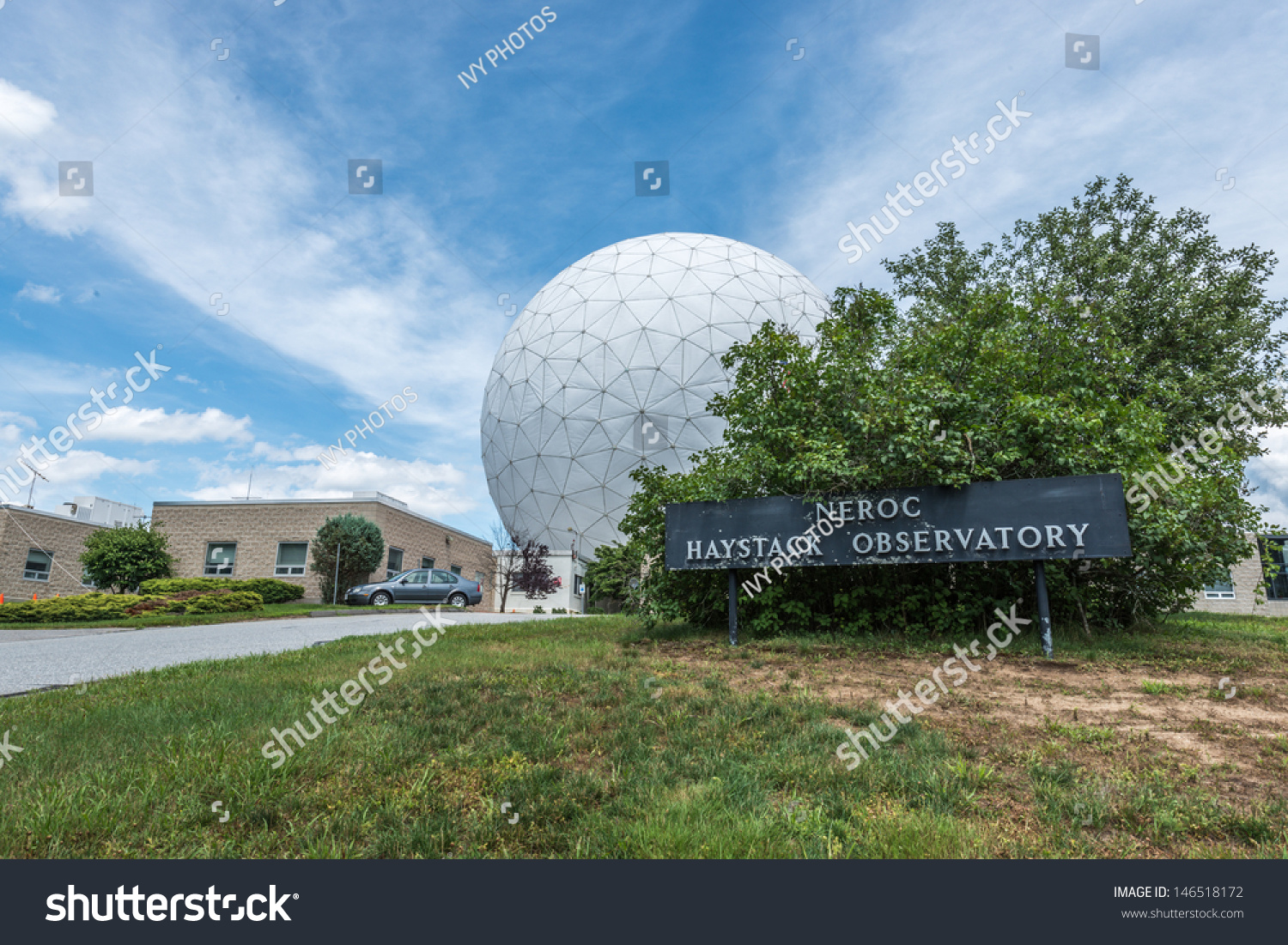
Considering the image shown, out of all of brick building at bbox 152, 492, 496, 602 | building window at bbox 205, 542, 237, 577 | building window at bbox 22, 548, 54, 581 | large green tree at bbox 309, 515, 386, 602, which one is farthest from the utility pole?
building window at bbox 22, 548, 54, 581

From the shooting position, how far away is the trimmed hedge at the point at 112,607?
20.8m

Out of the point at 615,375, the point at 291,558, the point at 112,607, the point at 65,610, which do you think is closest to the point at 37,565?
the point at 291,558

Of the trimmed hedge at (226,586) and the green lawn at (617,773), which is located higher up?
the trimmed hedge at (226,586)

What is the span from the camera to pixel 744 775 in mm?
4309

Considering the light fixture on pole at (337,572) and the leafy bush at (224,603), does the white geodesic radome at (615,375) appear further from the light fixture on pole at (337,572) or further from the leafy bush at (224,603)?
the leafy bush at (224,603)

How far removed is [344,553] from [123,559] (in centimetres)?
1037

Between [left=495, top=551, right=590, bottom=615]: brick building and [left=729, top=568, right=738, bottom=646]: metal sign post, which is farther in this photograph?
[left=495, top=551, right=590, bottom=615]: brick building

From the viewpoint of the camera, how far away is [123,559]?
32.0m

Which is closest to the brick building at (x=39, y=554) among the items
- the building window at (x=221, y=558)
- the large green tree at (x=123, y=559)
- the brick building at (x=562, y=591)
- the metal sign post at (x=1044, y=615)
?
the large green tree at (x=123, y=559)

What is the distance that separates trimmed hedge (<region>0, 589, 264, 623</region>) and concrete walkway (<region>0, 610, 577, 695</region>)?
16.6ft

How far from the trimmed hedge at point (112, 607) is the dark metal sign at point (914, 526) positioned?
1806cm

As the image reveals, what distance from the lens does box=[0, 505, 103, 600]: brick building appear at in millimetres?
34531

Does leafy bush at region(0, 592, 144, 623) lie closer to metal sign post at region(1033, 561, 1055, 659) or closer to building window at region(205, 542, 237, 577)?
building window at region(205, 542, 237, 577)

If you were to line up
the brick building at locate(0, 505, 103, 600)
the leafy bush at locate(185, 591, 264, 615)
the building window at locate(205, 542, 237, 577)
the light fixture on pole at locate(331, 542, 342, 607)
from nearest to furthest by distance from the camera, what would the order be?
the leafy bush at locate(185, 591, 264, 615) → the light fixture on pole at locate(331, 542, 342, 607) → the brick building at locate(0, 505, 103, 600) → the building window at locate(205, 542, 237, 577)
